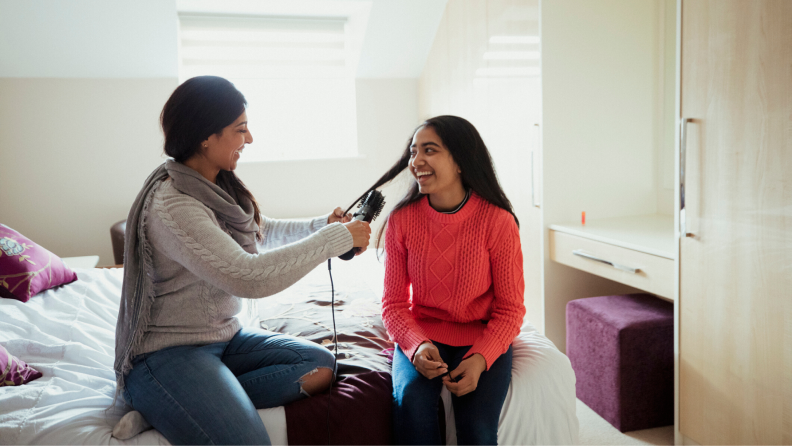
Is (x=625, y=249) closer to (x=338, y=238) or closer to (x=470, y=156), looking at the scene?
(x=470, y=156)

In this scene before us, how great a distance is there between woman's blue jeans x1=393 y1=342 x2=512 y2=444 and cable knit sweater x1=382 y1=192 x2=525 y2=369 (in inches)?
4.7

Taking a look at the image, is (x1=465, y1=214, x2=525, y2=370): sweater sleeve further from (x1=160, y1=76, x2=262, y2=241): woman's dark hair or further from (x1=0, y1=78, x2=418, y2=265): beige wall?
(x1=0, y1=78, x2=418, y2=265): beige wall

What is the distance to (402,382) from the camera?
4.17ft

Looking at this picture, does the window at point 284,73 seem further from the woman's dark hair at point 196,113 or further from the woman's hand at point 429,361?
the woman's hand at point 429,361

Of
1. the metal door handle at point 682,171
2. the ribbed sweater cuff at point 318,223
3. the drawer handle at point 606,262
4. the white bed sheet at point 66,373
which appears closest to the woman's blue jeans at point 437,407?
the white bed sheet at point 66,373

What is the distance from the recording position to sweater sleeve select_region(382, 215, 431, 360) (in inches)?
54.6

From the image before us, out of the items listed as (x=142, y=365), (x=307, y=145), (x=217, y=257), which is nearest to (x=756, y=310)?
(x=217, y=257)

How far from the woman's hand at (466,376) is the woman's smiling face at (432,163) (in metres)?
0.49

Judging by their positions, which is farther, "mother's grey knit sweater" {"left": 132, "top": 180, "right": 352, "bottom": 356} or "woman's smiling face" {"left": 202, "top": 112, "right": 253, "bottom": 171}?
"woman's smiling face" {"left": 202, "top": 112, "right": 253, "bottom": 171}

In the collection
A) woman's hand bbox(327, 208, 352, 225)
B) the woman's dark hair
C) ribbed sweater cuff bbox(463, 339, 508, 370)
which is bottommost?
ribbed sweater cuff bbox(463, 339, 508, 370)

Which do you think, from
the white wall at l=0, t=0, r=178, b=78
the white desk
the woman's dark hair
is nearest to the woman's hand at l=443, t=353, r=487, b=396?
the woman's dark hair

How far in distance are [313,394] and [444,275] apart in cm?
46

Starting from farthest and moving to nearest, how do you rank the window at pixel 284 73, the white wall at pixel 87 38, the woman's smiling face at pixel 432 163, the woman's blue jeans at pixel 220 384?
1. the window at pixel 284 73
2. the white wall at pixel 87 38
3. the woman's smiling face at pixel 432 163
4. the woman's blue jeans at pixel 220 384

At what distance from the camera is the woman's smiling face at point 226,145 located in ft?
4.38
